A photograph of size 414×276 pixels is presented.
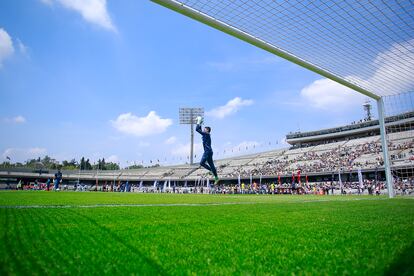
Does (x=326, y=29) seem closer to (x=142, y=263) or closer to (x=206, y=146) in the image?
(x=206, y=146)

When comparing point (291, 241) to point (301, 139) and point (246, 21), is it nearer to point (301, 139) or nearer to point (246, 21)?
point (246, 21)

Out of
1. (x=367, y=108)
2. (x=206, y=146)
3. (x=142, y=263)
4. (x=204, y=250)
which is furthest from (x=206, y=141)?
(x=367, y=108)

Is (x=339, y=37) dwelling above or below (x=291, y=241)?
above

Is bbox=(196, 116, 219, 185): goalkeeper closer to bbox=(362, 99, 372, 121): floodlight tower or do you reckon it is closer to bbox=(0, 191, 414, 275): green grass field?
bbox=(0, 191, 414, 275): green grass field

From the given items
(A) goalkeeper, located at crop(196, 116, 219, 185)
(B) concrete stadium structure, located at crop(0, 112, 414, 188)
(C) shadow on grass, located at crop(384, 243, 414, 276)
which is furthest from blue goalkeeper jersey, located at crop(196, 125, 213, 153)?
(B) concrete stadium structure, located at crop(0, 112, 414, 188)

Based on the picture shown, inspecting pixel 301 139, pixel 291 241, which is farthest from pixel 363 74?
pixel 301 139

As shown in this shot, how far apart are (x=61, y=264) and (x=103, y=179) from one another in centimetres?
8976

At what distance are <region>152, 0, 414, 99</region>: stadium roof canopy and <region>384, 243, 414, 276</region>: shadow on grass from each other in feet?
24.4

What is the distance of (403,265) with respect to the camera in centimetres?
251

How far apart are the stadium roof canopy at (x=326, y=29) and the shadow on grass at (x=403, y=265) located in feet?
24.4

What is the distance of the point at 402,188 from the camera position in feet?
91.9

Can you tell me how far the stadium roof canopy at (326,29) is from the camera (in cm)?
838

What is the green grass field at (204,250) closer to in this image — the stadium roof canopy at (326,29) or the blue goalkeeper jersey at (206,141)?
the stadium roof canopy at (326,29)

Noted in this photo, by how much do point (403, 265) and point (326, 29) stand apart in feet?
30.1
